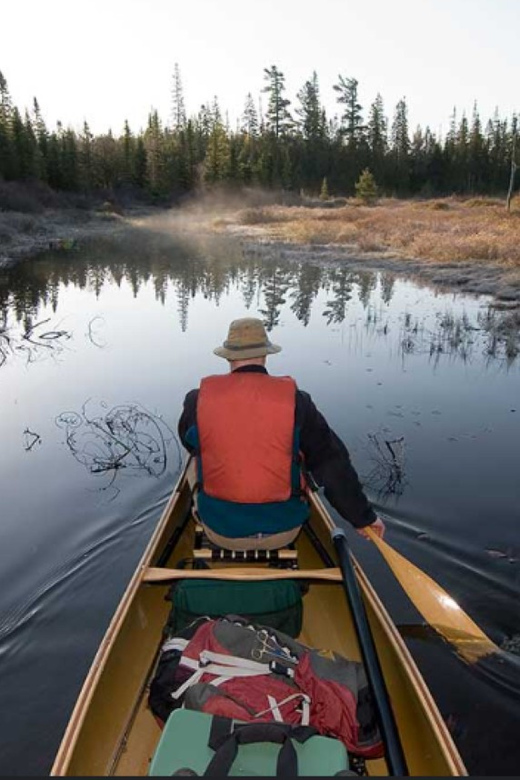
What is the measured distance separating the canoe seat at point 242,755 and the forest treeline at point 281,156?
55.8 metres

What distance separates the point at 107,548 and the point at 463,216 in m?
31.1

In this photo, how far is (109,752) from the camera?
2.68 metres

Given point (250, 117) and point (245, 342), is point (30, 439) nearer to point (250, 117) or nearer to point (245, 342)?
point (245, 342)

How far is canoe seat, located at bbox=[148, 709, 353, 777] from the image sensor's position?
2.11 metres

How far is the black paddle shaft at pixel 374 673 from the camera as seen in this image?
2.30m

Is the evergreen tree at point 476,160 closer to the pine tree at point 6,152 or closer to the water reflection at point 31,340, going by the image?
→ the pine tree at point 6,152

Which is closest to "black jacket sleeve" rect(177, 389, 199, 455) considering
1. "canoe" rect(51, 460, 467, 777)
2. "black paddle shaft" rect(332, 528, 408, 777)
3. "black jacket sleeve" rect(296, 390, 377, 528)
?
"canoe" rect(51, 460, 467, 777)

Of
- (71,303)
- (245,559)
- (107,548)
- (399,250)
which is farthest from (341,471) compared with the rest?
(399,250)

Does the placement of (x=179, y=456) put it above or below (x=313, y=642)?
below

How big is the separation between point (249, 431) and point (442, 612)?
1.79 m

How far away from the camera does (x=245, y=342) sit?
3621mm

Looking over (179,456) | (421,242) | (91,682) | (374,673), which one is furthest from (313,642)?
(421,242)

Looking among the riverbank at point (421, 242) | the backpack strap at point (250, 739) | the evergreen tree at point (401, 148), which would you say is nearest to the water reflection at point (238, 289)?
the riverbank at point (421, 242)

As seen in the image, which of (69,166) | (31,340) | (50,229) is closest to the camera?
(31,340)
